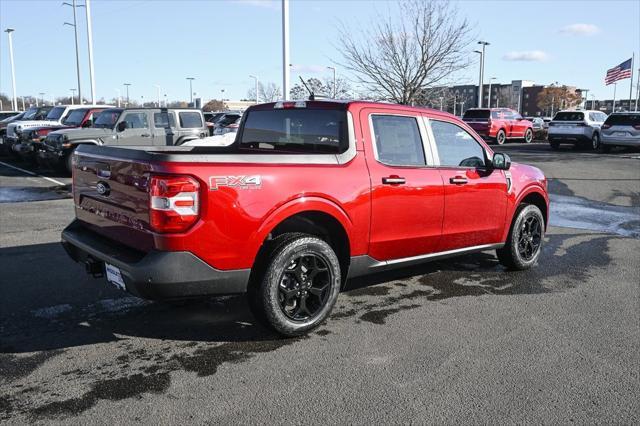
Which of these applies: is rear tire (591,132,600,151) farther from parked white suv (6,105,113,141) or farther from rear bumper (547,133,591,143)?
parked white suv (6,105,113,141)

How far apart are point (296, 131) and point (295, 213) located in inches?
43.7

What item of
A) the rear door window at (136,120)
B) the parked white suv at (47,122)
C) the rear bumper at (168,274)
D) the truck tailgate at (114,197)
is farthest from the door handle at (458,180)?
the parked white suv at (47,122)

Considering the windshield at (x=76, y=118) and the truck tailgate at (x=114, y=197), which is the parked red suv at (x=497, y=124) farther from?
the truck tailgate at (x=114, y=197)

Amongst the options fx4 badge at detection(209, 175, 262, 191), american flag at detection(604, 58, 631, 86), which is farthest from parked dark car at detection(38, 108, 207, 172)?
american flag at detection(604, 58, 631, 86)

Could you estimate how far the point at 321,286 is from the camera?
428cm

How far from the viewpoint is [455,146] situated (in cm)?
536

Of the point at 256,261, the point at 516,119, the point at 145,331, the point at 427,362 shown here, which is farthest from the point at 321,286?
the point at 516,119

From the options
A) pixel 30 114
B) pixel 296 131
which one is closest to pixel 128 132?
pixel 296 131

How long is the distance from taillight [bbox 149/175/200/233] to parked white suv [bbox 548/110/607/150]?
24.4 m

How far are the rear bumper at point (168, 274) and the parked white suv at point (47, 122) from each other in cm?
1347

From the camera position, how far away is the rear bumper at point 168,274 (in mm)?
3488

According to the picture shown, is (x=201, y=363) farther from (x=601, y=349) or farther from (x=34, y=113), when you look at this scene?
(x=34, y=113)

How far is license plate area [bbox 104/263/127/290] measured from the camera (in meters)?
3.70

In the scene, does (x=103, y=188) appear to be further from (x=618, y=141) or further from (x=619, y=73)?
(x=619, y=73)
